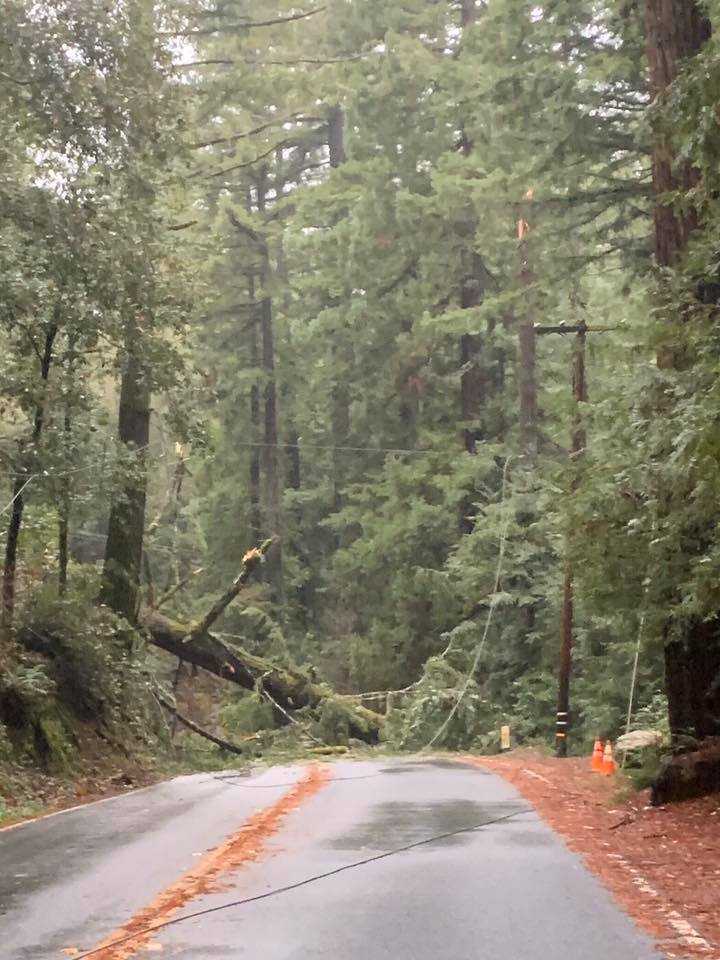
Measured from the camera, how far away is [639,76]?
14.9 meters

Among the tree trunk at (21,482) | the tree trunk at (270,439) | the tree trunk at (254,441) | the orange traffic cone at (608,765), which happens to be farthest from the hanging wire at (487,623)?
the tree trunk at (254,441)

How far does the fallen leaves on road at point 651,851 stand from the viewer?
20.7ft

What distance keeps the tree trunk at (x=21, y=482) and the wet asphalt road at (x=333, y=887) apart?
15.0ft

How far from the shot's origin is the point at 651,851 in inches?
353

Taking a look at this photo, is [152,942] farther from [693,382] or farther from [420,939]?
[693,382]

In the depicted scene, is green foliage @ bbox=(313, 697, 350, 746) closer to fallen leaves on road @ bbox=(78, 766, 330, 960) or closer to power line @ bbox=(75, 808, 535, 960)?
fallen leaves on road @ bbox=(78, 766, 330, 960)

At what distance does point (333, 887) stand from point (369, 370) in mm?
28899

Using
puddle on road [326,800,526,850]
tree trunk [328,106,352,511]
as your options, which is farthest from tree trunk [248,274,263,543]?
A: puddle on road [326,800,526,850]

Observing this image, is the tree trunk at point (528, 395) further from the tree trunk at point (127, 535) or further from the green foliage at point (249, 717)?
the tree trunk at point (127, 535)

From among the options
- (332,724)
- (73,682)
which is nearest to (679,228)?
(73,682)

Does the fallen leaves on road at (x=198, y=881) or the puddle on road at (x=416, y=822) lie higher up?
A: the fallen leaves on road at (x=198, y=881)

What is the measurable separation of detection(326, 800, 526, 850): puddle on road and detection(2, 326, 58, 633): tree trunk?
675cm

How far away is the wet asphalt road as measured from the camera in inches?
228

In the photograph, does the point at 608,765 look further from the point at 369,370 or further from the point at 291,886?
the point at 369,370
